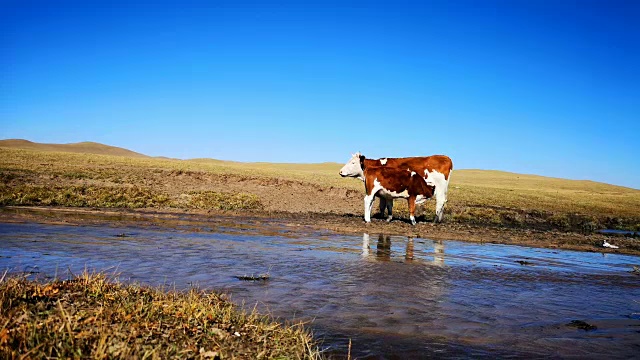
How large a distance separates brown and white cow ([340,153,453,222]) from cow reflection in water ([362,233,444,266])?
602 centimetres

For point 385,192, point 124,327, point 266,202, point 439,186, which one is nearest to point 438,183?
point 439,186

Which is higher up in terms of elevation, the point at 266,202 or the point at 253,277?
the point at 266,202

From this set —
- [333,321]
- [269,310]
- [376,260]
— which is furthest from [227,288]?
[376,260]

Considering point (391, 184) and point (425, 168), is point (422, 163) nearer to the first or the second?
point (425, 168)

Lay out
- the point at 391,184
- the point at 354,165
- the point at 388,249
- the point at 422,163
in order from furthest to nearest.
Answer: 1. the point at 422,163
2. the point at 354,165
3. the point at 391,184
4. the point at 388,249

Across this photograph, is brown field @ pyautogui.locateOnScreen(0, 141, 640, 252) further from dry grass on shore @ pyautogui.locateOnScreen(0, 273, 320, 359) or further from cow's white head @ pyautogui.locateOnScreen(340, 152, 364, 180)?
dry grass on shore @ pyautogui.locateOnScreen(0, 273, 320, 359)

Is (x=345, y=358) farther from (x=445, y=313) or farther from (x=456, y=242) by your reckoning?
(x=456, y=242)

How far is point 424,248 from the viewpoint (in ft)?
47.0

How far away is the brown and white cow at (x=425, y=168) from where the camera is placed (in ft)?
74.4

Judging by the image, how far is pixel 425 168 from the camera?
919 inches

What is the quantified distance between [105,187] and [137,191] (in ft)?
6.64

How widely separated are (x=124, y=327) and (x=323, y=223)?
15095 mm

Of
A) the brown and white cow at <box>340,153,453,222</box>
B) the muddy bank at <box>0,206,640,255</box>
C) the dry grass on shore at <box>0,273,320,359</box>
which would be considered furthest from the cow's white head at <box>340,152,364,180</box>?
the dry grass on shore at <box>0,273,320,359</box>

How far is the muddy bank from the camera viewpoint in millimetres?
16875
